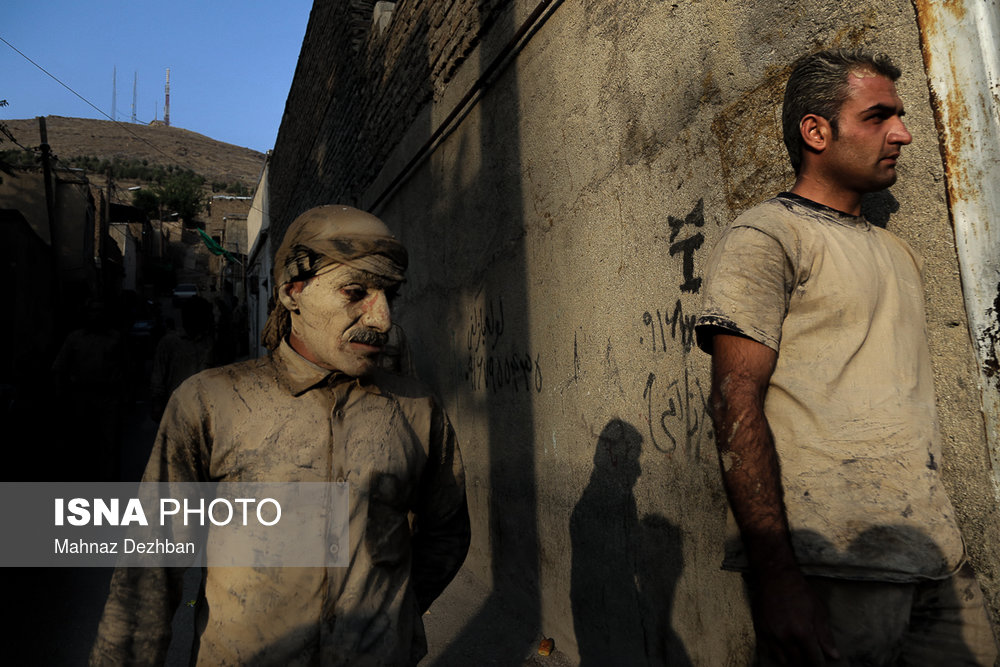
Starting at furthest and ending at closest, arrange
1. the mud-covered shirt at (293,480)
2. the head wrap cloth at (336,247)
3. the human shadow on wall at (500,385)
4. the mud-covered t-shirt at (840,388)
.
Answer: the human shadow on wall at (500,385) < the head wrap cloth at (336,247) < the mud-covered shirt at (293,480) < the mud-covered t-shirt at (840,388)

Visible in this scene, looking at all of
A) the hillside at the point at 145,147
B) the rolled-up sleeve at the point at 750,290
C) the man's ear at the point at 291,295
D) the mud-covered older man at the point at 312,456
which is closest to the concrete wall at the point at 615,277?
the rolled-up sleeve at the point at 750,290

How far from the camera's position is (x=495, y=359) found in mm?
4125

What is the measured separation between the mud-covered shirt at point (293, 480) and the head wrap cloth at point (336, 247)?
23 cm

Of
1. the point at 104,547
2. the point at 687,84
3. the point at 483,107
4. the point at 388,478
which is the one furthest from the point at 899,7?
the point at 104,547

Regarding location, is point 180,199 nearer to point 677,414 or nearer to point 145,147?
point 145,147

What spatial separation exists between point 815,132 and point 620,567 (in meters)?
1.99

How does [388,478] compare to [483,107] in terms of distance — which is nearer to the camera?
[388,478]

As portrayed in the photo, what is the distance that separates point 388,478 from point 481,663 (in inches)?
84.3

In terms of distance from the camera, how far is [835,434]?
1.31 meters

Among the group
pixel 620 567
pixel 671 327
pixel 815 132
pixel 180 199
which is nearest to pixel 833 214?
pixel 815 132

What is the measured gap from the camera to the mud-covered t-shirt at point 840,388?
1.25 m

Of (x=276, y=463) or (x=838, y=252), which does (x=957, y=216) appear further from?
(x=276, y=463)

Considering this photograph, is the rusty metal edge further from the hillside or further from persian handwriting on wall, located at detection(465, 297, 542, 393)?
the hillside

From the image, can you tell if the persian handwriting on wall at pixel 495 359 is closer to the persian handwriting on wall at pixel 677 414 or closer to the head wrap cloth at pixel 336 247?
the persian handwriting on wall at pixel 677 414
